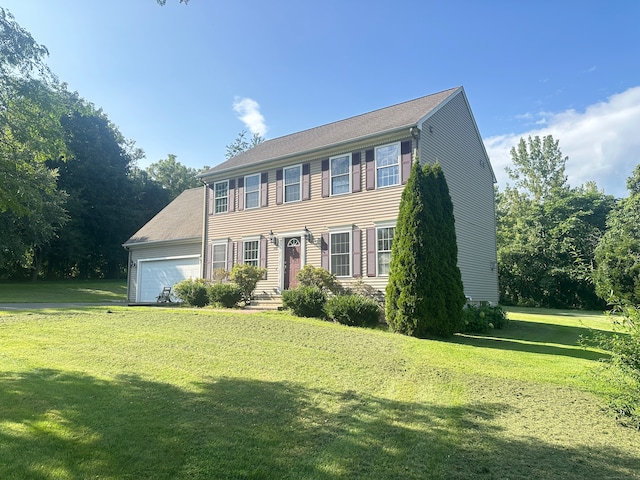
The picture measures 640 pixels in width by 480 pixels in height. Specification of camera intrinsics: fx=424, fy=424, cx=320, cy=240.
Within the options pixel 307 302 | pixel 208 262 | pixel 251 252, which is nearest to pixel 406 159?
pixel 307 302

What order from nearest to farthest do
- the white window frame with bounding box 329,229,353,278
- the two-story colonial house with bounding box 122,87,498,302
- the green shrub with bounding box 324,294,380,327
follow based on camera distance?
the green shrub with bounding box 324,294,380,327
the two-story colonial house with bounding box 122,87,498,302
the white window frame with bounding box 329,229,353,278

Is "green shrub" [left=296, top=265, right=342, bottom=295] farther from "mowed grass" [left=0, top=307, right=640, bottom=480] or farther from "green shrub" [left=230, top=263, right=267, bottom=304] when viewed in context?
"mowed grass" [left=0, top=307, right=640, bottom=480]

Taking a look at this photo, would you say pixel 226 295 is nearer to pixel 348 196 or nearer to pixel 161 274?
pixel 348 196

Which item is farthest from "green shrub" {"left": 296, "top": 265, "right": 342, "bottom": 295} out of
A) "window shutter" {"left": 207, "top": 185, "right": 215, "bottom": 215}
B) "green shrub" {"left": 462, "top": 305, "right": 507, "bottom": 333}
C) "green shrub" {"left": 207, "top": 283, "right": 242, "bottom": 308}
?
"window shutter" {"left": 207, "top": 185, "right": 215, "bottom": 215}

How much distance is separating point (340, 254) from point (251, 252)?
404 centimetres

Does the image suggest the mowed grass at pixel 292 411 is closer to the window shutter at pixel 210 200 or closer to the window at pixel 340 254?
the window at pixel 340 254

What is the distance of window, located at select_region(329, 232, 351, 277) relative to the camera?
13742 millimetres

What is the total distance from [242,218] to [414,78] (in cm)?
841

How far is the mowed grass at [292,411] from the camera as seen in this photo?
323 cm

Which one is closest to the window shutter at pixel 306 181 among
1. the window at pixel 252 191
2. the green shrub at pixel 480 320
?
the window at pixel 252 191

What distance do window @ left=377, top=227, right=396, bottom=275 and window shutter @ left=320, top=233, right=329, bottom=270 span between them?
1938 millimetres

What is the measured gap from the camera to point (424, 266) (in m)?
9.92

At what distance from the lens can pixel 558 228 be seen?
27.5 meters

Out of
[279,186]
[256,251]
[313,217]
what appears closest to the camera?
[313,217]
